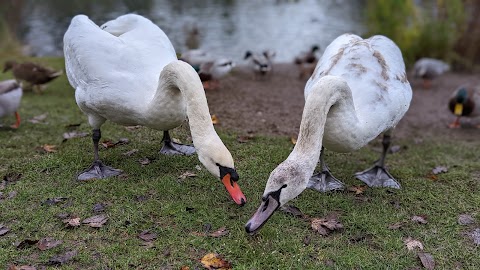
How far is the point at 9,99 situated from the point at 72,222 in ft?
11.9

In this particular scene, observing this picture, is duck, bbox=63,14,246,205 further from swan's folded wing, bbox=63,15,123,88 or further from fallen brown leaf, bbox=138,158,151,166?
fallen brown leaf, bbox=138,158,151,166

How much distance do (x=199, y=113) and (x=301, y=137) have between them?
3.01 feet

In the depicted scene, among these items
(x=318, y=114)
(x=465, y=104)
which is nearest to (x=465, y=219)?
(x=318, y=114)

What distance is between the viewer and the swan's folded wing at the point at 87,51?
4.86 meters

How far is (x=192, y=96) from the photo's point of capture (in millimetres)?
4234

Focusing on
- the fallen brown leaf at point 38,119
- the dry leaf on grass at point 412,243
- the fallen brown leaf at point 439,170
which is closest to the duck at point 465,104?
the fallen brown leaf at point 439,170

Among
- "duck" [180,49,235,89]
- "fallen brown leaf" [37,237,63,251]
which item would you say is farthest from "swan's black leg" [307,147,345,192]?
"duck" [180,49,235,89]

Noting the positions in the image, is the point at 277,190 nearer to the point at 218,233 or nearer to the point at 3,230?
the point at 218,233

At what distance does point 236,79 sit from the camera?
10.8m

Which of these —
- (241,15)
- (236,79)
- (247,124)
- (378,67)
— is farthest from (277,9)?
(378,67)

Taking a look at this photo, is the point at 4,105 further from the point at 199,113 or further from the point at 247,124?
the point at 199,113

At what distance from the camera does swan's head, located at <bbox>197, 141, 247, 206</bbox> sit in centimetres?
386


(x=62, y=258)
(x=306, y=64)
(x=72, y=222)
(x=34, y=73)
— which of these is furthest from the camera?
(x=306, y=64)

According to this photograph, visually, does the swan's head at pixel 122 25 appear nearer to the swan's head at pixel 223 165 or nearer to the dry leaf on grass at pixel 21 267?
the swan's head at pixel 223 165
